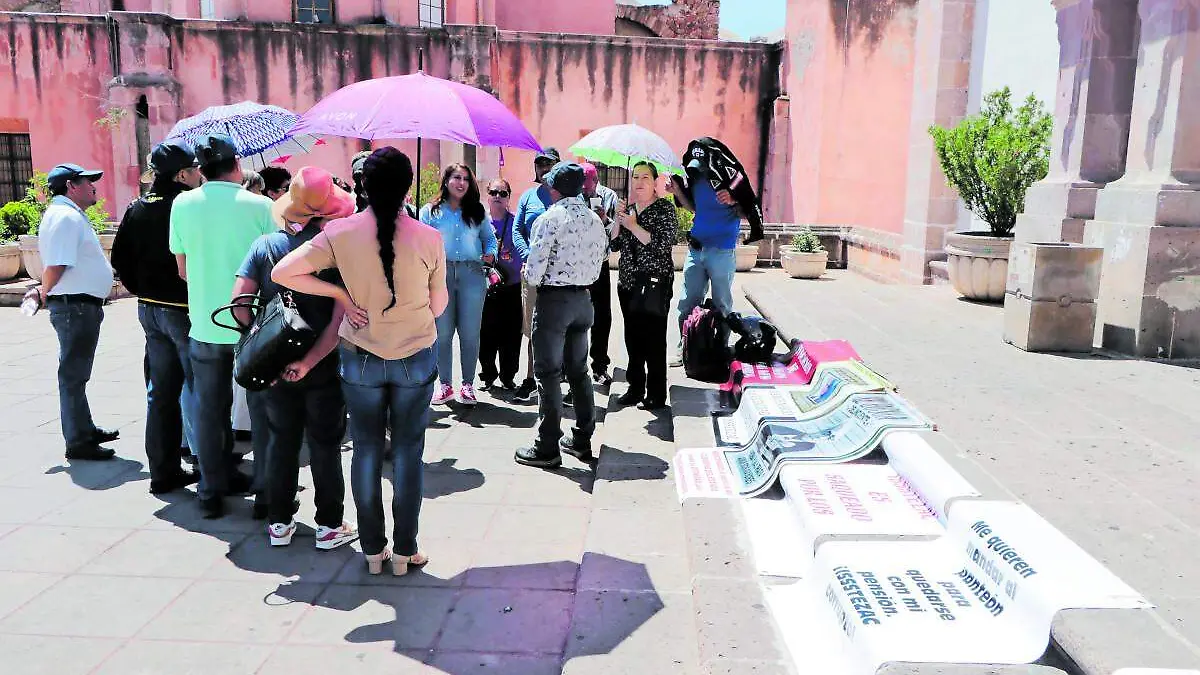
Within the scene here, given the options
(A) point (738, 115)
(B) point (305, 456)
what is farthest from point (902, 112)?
(B) point (305, 456)

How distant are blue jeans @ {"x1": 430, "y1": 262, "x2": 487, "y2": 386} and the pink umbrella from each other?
1.24m

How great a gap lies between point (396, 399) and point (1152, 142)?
21.6 ft

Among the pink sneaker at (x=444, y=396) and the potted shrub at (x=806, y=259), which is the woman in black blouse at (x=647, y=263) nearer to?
the pink sneaker at (x=444, y=396)

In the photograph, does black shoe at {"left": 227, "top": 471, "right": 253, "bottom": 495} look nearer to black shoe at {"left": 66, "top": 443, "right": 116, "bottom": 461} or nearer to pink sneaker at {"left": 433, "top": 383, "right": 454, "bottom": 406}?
black shoe at {"left": 66, "top": 443, "right": 116, "bottom": 461}

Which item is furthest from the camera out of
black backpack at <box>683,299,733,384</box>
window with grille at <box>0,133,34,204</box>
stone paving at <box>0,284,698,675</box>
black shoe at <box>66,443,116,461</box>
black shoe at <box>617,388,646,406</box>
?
window with grille at <box>0,133,34,204</box>

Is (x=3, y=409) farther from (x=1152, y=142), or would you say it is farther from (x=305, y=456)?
(x=1152, y=142)

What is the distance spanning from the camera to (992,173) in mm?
10273

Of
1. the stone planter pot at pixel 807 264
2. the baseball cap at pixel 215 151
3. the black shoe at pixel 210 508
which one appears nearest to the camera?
the baseball cap at pixel 215 151

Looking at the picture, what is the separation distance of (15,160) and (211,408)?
58.1 feet

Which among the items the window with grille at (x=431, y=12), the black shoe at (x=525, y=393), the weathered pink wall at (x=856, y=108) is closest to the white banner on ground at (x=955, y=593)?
the black shoe at (x=525, y=393)

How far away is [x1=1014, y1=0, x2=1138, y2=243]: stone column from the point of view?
8.39 m

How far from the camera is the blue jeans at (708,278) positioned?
6.60 meters

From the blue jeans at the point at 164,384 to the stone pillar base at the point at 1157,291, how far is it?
6877mm

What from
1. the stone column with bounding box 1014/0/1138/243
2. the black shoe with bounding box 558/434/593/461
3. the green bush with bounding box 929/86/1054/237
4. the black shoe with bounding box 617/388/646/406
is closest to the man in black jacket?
the black shoe with bounding box 558/434/593/461
